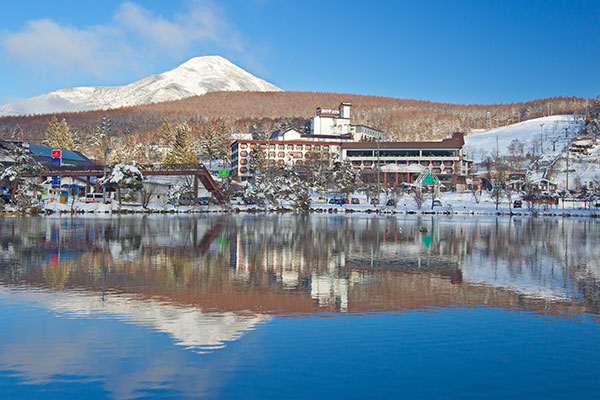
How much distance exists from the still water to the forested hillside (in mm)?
115627

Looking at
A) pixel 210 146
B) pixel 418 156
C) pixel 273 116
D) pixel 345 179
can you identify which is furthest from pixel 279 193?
pixel 273 116

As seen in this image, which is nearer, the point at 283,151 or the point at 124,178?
the point at 124,178

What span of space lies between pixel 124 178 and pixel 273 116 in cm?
12243

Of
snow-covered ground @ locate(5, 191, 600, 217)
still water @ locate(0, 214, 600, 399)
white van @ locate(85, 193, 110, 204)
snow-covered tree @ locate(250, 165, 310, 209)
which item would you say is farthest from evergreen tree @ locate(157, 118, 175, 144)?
still water @ locate(0, 214, 600, 399)

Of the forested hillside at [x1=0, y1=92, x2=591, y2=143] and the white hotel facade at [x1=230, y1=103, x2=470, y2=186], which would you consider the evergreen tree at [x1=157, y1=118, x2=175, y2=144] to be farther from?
the white hotel facade at [x1=230, y1=103, x2=470, y2=186]

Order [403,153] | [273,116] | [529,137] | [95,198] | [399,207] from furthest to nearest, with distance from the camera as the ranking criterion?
[273,116] → [529,137] → [403,153] → [399,207] → [95,198]

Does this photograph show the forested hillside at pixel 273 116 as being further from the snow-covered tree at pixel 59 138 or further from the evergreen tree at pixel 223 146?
the snow-covered tree at pixel 59 138

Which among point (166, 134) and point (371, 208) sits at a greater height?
point (166, 134)

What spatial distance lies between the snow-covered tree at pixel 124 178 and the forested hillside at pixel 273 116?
80.4 meters

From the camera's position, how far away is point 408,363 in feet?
23.1

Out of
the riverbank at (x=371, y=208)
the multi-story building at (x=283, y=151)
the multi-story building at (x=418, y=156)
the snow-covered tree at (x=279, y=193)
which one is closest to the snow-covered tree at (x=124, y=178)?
the riverbank at (x=371, y=208)

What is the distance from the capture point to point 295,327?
28.2ft

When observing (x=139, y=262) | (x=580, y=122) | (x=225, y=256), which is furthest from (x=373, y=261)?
(x=580, y=122)

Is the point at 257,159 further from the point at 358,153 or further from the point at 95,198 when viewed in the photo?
the point at 95,198
